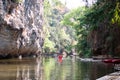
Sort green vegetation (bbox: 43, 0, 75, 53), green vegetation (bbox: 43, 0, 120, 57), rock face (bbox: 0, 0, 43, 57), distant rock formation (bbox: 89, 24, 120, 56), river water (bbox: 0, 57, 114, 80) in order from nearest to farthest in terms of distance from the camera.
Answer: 1. river water (bbox: 0, 57, 114, 80)
2. green vegetation (bbox: 43, 0, 120, 57)
3. distant rock formation (bbox: 89, 24, 120, 56)
4. rock face (bbox: 0, 0, 43, 57)
5. green vegetation (bbox: 43, 0, 75, 53)

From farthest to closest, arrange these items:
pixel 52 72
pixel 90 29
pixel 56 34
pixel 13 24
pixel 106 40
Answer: pixel 56 34 < pixel 90 29 < pixel 13 24 < pixel 106 40 < pixel 52 72

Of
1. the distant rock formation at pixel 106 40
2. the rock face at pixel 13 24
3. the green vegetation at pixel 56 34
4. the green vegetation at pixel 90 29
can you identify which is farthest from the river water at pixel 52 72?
the green vegetation at pixel 56 34

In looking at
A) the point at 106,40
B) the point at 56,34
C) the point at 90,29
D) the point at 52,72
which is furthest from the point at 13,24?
the point at 56,34

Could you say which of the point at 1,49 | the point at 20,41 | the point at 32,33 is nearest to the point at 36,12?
the point at 32,33

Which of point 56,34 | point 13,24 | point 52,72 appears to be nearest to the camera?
point 52,72

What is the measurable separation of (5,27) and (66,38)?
7956 centimetres

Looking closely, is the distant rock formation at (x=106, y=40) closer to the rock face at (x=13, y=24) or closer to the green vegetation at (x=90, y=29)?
the green vegetation at (x=90, y=29)

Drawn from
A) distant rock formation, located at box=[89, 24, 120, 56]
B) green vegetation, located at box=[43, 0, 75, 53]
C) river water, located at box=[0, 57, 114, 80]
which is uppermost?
green vegetation, located at box=[43, 0, 75, 53]

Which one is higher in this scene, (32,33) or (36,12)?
(36,12)

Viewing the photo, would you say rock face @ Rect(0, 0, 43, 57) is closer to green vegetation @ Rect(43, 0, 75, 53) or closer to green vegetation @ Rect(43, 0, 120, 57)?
green vegetation @ Rect(43, 0, 120, 57)

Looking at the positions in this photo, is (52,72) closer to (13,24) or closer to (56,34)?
(13,24)

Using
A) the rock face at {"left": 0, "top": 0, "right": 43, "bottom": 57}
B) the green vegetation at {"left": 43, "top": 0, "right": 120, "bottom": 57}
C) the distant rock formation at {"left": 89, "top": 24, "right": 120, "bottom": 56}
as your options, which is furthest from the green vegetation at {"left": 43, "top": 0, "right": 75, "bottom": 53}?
the distant rock formation at {"left": 89, "top": 24, "right": 120, "bottom": 56}

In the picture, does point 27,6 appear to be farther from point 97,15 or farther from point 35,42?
point 97,15

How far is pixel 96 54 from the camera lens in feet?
174
